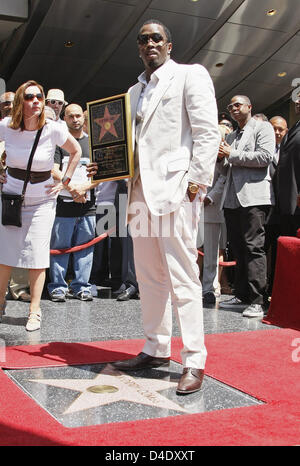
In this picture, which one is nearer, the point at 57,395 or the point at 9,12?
the point at 57,395

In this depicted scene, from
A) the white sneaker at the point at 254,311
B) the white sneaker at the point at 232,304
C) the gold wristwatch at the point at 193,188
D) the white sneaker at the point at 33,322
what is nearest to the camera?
the gold wristwatch at the point at 193,188

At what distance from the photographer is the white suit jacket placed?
10.5ft

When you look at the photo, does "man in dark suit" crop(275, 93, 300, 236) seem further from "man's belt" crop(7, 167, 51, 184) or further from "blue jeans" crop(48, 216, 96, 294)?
"man's belt" crop(7, 167, 51, 184)

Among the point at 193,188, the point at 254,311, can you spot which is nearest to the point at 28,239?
the point at 193,188

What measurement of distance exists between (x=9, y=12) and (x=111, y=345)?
9.14 m

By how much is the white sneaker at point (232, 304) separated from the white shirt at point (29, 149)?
7.33 ft

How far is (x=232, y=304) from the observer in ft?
20.0

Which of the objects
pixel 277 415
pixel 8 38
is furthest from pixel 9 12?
pixel 277 415

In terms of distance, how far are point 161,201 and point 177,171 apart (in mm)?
180

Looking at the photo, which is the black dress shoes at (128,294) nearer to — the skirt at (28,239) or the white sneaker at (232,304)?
the white sneaker at (232,304)

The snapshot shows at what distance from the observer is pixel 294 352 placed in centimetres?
401

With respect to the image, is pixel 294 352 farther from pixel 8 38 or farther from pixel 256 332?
pixel 8 38

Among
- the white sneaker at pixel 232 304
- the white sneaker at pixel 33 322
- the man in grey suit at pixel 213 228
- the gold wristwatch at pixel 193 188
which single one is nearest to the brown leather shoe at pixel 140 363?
the gold wristwatch at pixel 193 188

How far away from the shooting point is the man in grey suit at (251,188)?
18.4 ft
